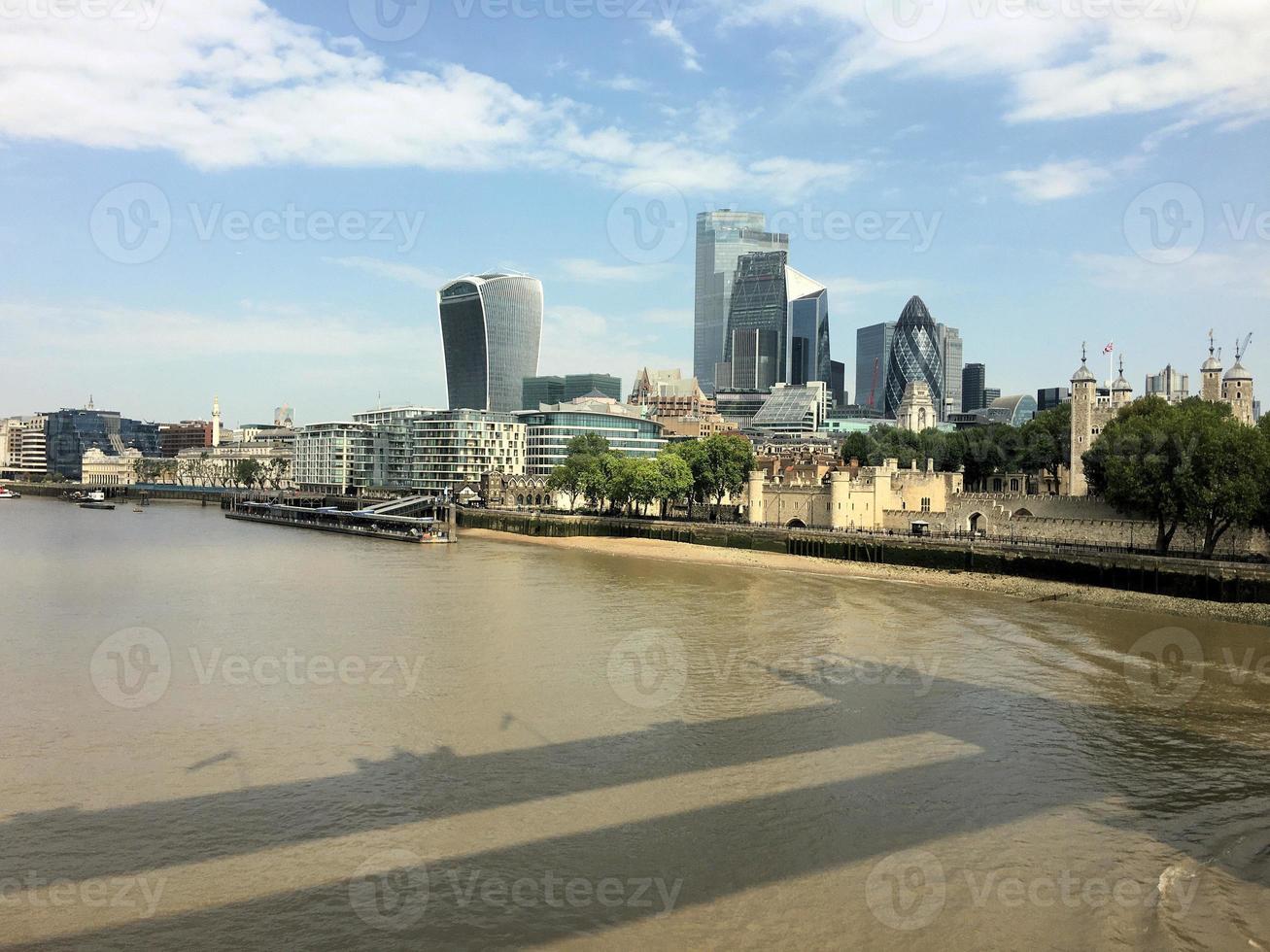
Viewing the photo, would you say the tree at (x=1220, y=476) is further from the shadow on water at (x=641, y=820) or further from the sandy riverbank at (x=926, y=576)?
the shadow on water at (x=641, y=820)

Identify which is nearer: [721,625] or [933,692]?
[933,692]

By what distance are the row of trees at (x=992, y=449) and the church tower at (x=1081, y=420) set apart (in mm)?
7003

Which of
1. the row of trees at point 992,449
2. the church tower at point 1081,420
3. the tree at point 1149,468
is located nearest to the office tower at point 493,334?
the row of trees at point 992,449

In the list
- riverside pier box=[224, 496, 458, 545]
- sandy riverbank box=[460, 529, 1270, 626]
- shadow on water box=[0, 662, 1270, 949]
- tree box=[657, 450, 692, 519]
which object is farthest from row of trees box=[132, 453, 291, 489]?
shadow on water box=[0, 662, 1270, 949]

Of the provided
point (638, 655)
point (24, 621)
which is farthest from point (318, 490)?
point (638, 655)

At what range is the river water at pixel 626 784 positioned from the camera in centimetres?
1216

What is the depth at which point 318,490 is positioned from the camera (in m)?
142

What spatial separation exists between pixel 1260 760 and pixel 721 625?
57.5 feet

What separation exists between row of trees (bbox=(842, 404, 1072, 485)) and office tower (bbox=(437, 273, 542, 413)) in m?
84.9

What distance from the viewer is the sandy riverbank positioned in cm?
3666

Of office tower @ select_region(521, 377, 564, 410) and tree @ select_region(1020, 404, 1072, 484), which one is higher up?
office tower @ select_region(521, 377, 564, 410)

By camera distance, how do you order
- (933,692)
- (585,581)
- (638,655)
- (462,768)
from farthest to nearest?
(585,581)
(638,655)
(933,692)
(462,768)

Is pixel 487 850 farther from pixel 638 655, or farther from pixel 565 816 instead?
pixel 638 655

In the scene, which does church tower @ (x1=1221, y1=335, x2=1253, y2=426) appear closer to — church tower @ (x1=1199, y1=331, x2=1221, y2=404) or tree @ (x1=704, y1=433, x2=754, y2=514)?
church tower @ (x1=1199, y1=331, x2=1221, y2=404)
